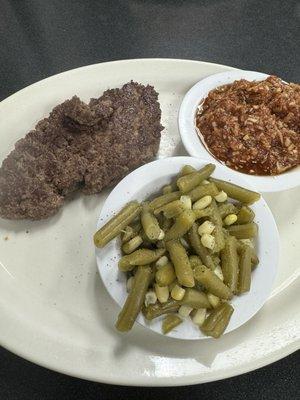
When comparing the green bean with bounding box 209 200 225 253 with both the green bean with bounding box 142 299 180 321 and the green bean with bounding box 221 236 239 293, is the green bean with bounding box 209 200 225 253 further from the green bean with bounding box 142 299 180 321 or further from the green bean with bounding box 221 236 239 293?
the green bean with bounding box 142 299 180 321

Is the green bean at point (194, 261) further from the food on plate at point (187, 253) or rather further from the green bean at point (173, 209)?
the green bean at point (173, 209)

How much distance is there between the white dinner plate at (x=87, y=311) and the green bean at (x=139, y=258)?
16.1 inches

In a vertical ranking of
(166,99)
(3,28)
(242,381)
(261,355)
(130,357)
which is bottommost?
(242,381)

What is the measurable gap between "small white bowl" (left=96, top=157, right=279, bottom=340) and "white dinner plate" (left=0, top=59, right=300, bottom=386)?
0.70ft

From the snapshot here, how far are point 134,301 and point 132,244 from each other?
0.25m

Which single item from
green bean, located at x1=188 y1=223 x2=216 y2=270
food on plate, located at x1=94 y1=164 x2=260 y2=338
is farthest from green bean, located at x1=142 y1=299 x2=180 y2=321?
green bean, located at x1=188 y1=223 x2=216 y2=270

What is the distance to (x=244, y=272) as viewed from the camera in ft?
6.56

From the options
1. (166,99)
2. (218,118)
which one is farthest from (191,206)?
(166,99)

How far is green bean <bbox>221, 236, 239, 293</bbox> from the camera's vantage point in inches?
77.6

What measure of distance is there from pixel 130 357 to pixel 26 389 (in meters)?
0.54

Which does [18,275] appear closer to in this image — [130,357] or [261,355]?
[130,357]

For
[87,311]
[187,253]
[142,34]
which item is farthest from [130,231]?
[142,34]

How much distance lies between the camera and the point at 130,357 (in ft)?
6.89

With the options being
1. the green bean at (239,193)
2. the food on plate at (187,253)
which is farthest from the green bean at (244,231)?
the green bean at (239,193)
